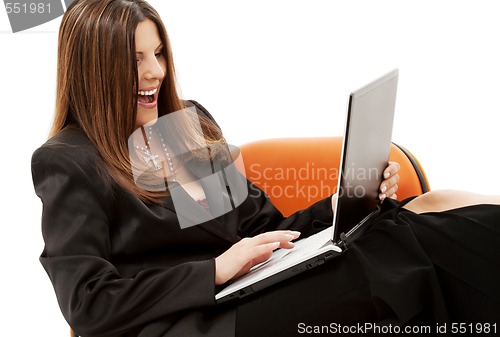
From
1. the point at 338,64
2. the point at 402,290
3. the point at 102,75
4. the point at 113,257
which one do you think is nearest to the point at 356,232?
the point at 402,290

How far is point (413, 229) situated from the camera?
1550 millimetres

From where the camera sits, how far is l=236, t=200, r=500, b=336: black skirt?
4.74 feet

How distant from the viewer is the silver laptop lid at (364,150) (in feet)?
4.85

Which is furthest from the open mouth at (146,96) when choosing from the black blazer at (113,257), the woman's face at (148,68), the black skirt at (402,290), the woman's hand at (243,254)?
the black skirt at (402,290)

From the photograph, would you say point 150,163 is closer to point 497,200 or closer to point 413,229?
point 413,229

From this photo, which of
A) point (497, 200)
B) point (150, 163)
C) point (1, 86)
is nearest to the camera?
point (497, 200)

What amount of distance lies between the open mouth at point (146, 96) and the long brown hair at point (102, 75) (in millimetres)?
63

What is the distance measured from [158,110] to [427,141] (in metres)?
1.40

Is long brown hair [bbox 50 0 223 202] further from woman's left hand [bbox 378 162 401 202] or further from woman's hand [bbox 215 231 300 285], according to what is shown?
woman's left hand [bbox 378 162 401 202]

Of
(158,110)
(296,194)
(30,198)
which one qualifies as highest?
(158,110)

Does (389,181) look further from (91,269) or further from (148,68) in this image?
(91,269)

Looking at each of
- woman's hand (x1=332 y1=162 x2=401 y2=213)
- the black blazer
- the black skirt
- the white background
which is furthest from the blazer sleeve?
the white background

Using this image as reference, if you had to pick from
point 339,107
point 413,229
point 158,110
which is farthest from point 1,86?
point 413,229

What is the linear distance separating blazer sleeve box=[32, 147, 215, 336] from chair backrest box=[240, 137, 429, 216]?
0.71m
